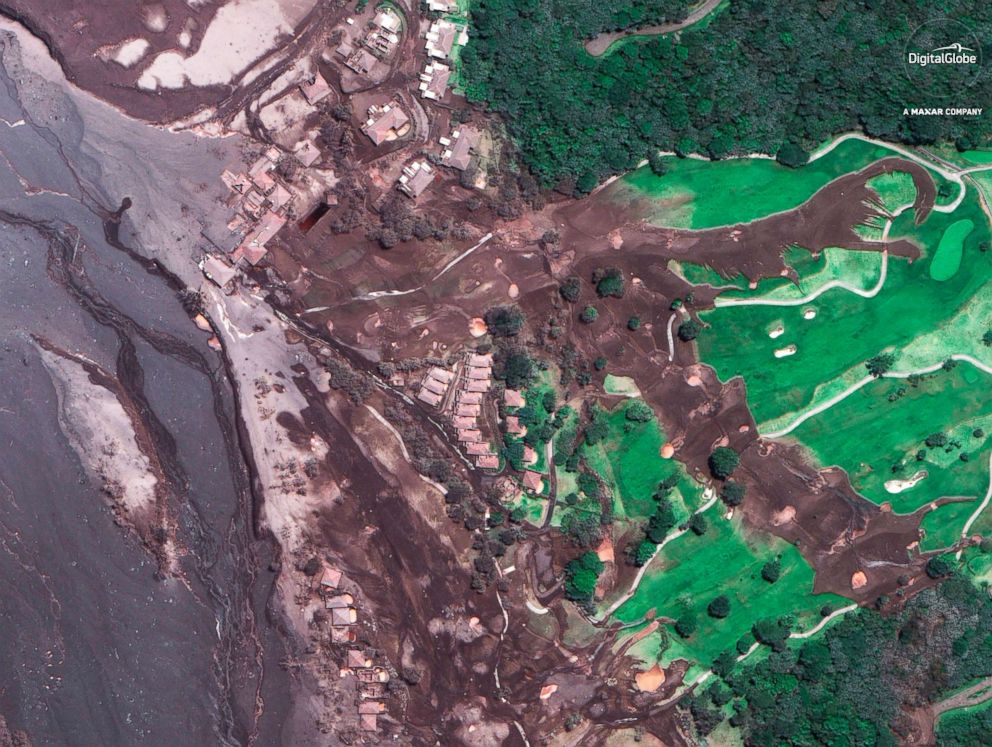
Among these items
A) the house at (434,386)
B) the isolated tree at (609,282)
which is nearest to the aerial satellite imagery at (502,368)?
the house at (434,386)

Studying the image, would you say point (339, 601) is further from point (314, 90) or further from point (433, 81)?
point (433, 81)

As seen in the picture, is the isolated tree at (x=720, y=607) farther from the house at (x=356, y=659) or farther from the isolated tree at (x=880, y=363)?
the house at (x=356, y=659)

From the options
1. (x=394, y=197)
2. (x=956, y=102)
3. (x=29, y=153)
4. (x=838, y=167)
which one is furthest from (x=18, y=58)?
(x=956, y=102)

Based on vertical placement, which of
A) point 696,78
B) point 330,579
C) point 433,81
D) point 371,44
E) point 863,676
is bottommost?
point 863,676

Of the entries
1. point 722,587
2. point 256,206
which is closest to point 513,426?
point 722,587

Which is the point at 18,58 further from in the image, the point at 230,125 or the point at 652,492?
the point at 652,492
